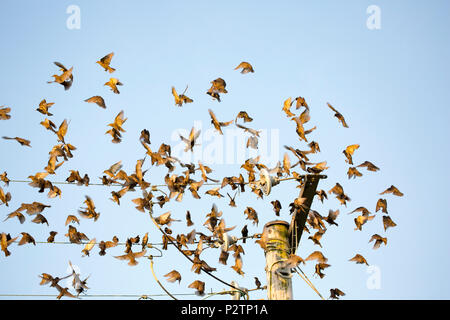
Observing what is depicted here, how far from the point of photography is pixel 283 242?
3562mm

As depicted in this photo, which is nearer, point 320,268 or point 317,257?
point 317,257

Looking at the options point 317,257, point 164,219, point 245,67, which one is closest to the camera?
point 317,257

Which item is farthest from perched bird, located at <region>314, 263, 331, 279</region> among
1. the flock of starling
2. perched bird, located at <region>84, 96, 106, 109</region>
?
perched bird, located at <region>84, 96, 106, 109</region>

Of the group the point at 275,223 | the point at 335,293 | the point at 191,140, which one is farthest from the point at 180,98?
the point at 335,293

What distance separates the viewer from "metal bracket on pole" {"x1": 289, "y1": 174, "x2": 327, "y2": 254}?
352 cm

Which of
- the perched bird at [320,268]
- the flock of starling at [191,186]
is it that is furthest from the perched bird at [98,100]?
the perched bird at [320,268]

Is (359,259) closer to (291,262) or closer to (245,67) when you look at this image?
(291,262)

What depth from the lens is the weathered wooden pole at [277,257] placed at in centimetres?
333

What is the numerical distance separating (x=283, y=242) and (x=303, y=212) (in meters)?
0.28

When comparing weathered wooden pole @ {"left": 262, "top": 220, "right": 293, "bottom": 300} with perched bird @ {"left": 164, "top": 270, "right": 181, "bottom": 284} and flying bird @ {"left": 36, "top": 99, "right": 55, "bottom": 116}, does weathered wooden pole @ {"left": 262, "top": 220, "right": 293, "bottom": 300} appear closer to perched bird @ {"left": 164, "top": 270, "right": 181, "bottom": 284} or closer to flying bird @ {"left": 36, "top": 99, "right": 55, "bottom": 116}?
perched bird @ {"left": 164, "top": 270, "right": 181, "bottom": 284}

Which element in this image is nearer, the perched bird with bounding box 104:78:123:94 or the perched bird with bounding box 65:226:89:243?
the perched bird with bounding box 104:78:123:94
